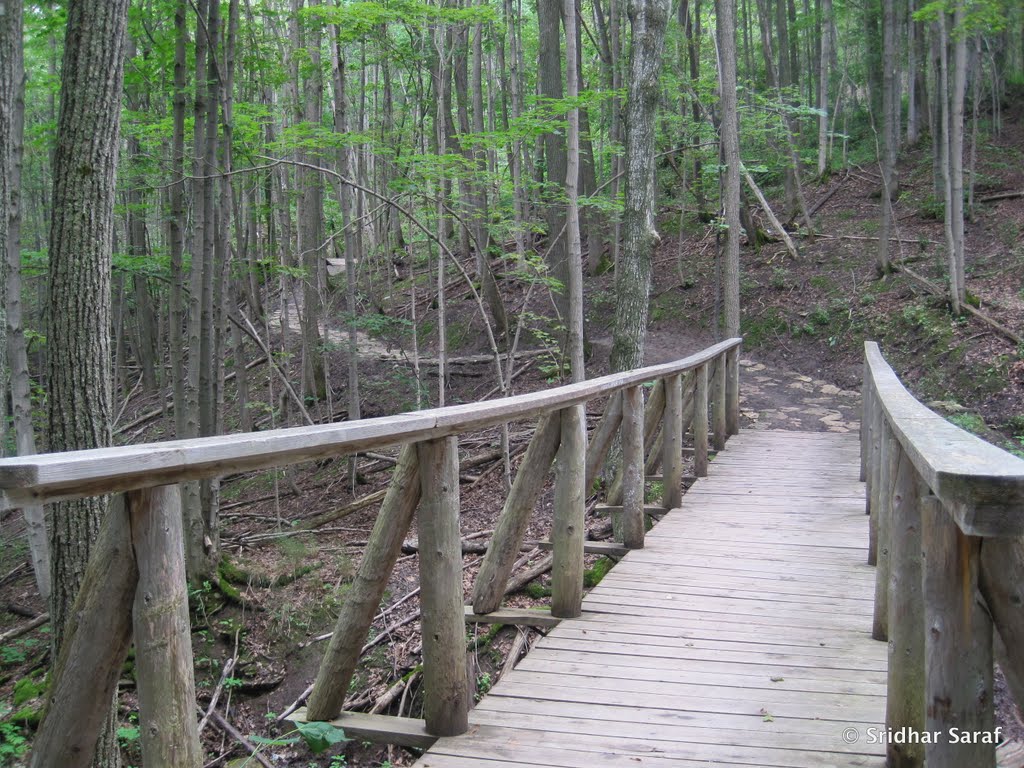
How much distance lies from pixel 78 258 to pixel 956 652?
4.91 metres

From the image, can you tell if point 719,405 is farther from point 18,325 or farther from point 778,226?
point 778,226

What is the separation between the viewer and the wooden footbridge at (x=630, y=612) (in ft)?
5.46

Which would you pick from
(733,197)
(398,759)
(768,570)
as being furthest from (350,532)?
(733,197)

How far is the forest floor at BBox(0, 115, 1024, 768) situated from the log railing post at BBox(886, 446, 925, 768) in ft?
5.68

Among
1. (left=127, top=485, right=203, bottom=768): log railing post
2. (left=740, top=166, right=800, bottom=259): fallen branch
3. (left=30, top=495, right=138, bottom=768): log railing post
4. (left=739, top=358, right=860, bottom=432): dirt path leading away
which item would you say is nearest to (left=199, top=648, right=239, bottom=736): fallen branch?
(left=30, top=495, right=138, bottom=768): log railing post

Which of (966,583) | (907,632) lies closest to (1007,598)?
(966,583)

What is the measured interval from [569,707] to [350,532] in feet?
25.9

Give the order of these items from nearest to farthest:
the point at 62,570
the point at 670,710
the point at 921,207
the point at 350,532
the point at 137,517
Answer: the point at 137,517 → the point at 670,710 → the point at 62,570 → the point at 350,532 → the point at 921,207

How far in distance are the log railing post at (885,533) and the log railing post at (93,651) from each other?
2621mm

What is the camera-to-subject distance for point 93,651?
67.2 inches

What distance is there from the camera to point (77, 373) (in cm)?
473

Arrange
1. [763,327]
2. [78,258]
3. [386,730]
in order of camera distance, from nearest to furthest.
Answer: [386,730] → [78,258] → [763,327]

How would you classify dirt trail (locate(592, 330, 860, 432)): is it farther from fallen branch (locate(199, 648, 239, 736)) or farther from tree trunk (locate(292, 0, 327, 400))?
fallen branch (locate(199, 648, 239, 736))

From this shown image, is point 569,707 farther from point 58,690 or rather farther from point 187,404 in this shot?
point 187,404
